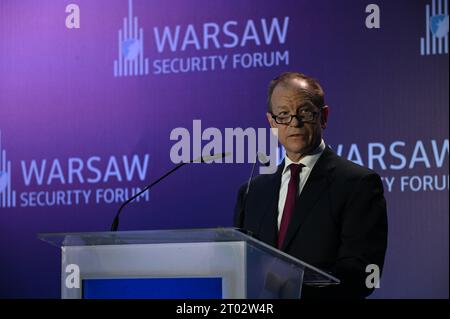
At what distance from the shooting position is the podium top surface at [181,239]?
195 cm

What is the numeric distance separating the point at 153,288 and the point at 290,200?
43.2 inches

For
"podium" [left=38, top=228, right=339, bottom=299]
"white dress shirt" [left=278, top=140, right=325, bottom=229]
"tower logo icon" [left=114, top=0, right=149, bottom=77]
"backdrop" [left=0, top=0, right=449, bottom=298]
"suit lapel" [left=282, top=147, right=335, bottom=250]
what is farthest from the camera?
"tower logo icon" [left=114, top=0, right=149, bottom=77]

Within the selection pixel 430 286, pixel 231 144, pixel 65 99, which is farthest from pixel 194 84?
pixel 430 286

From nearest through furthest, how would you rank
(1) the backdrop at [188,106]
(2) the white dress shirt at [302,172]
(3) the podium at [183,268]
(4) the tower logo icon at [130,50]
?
(3) the podium at [183,268]
(2) the white dress shirt at [302,172]
(1) the backdrop at [188,106]
(4) the tower logo icon at [130,50]

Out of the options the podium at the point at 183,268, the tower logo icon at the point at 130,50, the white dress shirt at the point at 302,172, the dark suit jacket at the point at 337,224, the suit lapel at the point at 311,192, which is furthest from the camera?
the tower logo icon at the point at 130,50

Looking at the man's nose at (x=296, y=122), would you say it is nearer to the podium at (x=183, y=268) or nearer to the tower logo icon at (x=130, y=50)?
the podium at (x=183, y=268)

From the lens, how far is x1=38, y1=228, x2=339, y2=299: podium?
194cm

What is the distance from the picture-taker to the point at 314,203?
2928 mm

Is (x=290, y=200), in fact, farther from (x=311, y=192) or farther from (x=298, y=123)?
(x=298, y=123)

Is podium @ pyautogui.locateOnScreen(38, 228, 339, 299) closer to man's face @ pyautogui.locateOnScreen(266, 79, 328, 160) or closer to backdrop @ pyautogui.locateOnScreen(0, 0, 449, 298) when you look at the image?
man's face @ pyautogui.locateOnScreen(266, 79, 328, 160)

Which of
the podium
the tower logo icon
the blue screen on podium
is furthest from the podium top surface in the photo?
the tower logo icon

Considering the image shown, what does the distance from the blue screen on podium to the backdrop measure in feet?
6.69

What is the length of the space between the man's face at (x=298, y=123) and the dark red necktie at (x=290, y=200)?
4.3 inches

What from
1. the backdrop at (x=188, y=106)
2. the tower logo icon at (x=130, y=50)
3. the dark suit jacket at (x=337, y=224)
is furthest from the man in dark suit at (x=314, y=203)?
the tower logo icon at (x=130, y=50)
